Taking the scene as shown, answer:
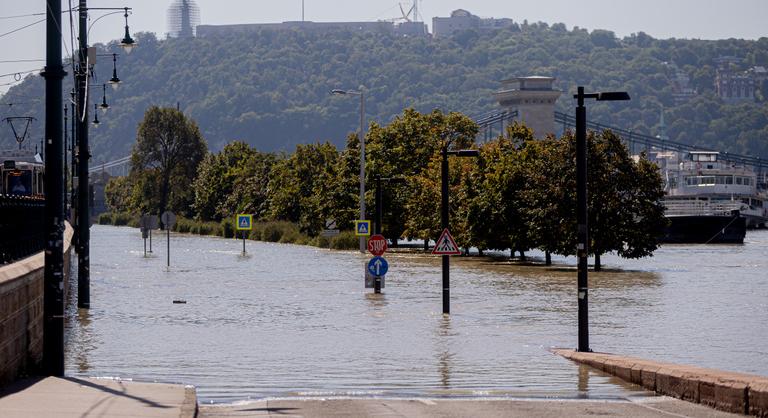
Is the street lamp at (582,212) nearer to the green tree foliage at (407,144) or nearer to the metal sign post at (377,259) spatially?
the metal sign post at (377,259)

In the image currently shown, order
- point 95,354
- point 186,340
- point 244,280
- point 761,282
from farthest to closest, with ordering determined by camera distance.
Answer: point 761,282 < point 244,280 < point 186,340 < point 95,354

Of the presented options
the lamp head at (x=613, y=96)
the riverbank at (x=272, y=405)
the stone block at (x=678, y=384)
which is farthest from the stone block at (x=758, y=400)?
the lamp head at (x=613, y=96)

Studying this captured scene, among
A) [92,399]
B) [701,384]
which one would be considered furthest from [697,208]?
[92,399]

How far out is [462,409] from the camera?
18.8 metres

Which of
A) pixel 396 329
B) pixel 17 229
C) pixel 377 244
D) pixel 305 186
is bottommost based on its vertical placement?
pixel 396 329

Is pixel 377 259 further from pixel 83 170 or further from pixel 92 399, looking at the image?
pixel 92 399

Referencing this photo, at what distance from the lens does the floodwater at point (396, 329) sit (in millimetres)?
23750

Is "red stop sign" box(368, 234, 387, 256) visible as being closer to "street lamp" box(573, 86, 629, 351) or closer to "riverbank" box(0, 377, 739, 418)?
"street lamp" box(573, 86, 629, 351)

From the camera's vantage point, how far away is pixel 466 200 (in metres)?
89.9

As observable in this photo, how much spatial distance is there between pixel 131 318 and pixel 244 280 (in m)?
23.1

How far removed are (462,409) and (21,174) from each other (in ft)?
120

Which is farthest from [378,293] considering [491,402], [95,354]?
[491,402]

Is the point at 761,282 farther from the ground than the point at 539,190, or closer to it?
closer to it

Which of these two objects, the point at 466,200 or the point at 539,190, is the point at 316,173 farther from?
the point at 539,190
